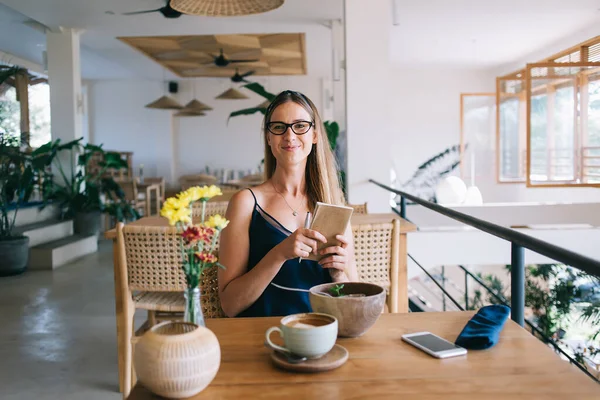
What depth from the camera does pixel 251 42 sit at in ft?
27.6

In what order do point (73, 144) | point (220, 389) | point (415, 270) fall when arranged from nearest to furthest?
point (220, 389) < point (415, 270) < point (73, 144)

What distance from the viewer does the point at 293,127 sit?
145cm

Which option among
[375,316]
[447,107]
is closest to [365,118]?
[375,316]

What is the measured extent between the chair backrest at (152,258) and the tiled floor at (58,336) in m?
0.72

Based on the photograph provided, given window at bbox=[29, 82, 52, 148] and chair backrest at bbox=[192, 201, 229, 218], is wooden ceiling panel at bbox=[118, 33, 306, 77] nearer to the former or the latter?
window at bbox=[29, 82, 52, 148]

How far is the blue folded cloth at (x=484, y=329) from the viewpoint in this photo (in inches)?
38.0

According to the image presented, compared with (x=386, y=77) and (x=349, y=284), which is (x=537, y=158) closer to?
(x=386, y=77)

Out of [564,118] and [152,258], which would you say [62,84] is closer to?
[152,258]

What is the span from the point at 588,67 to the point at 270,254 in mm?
7555

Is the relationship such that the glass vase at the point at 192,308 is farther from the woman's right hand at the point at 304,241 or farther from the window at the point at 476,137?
the window at the point at 476,137

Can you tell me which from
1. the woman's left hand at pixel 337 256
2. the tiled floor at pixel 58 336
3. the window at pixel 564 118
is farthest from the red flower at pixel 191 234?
the window at pixel 564 118

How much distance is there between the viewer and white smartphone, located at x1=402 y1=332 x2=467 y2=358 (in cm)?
93

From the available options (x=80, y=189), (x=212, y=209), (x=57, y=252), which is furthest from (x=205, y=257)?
(x=80, y=189)

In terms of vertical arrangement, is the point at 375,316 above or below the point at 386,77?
below
